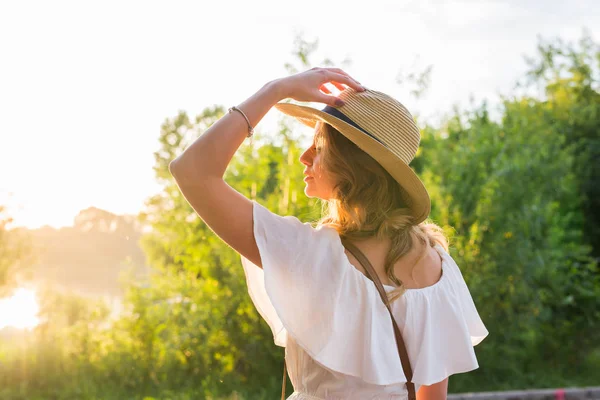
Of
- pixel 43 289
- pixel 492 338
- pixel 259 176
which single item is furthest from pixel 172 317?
pixel 492 338

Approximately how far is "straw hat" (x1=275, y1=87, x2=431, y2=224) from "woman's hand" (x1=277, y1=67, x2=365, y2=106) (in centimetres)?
4

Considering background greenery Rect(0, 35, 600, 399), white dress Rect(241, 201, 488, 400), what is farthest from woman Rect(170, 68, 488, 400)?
background greenery Rect(0, 35, 600, 399)

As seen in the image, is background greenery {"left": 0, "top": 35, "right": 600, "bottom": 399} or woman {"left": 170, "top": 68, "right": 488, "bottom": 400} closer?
woman {"left": 170, "top": 68, "right": 488, "bottom": 400}

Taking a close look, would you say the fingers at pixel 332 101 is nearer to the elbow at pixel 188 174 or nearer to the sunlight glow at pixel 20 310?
the elbow at pixel 188 174

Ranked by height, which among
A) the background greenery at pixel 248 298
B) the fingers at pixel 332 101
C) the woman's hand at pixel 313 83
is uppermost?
the woman's hand at pixel 313 83

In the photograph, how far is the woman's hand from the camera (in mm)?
1644

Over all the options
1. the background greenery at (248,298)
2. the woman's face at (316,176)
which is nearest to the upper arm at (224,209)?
the woman's face at (316,176)

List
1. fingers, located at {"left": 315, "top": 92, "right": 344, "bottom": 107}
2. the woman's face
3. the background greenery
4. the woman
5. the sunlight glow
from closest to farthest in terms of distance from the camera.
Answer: the woman
fingers, located at {"left": 315, "top": 92, "right": 344, "bottom": 107}
the woman's face
the background greenery
the sunlight glow

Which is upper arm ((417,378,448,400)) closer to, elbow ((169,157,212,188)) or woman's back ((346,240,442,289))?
woman's back ((346,240,442,289))

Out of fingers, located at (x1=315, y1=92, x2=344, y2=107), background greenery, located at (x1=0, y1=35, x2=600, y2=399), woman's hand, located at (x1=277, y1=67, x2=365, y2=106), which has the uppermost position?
woman's hand, located at (x1=277, y1=67, x2=365, y2=106)

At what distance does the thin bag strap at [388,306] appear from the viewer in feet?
5.69

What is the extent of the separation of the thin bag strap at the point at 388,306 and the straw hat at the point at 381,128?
24 cm

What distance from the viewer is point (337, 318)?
5.62 ft

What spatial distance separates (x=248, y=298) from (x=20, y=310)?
302cm
